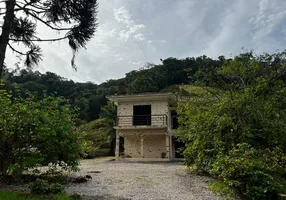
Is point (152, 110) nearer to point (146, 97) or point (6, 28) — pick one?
point (146, 97)

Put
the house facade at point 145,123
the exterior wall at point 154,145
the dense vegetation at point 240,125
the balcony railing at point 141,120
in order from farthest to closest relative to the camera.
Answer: the exterior wall at point 154,145 → the balcony railing at point 141,120 → the house facade at point 145,123 → the dense vegetation at point 240,125

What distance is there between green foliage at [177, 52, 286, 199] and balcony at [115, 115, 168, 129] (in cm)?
825

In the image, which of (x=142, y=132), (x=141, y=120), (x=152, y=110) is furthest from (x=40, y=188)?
(x=141, y=120)

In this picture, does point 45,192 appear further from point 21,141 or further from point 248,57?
point 248,57

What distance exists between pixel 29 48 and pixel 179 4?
6941 millimetres

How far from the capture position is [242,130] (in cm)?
738

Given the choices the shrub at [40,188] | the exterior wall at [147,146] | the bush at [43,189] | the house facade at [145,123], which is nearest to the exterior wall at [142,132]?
the house facade at [145,123]

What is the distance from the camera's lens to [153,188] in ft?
20.1

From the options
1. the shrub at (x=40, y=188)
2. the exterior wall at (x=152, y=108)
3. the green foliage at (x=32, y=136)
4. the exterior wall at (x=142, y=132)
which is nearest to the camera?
the shrub at (x=40, y=188)

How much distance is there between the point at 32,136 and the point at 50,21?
319 centimetres

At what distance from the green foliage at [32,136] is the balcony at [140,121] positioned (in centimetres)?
1133

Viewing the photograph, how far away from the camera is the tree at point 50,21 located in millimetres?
6328

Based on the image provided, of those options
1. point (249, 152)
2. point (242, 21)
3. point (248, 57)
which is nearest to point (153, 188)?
point (249, 152)

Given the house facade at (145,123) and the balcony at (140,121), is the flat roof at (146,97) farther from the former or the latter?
the balcony at (140,121)
